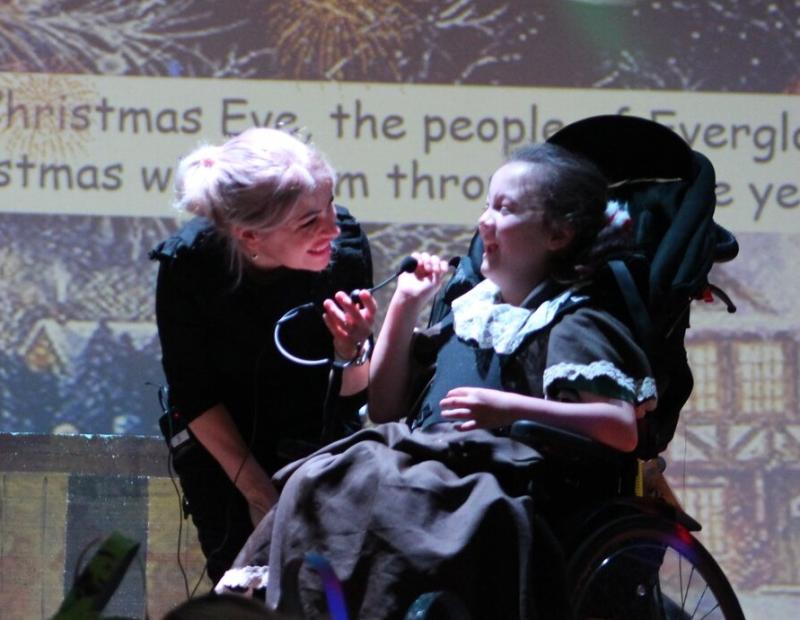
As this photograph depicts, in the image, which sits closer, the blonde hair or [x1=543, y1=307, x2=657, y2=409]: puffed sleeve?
[x1=543, y1=307, x2=657, y2=409]: puffed sleeve

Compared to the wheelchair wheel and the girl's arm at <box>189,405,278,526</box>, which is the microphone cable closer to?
the girl's arm at <box>189,405,278,526</box>

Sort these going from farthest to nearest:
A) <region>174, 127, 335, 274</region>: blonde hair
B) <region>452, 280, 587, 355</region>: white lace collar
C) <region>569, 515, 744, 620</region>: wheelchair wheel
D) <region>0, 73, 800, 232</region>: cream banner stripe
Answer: <region>0, 73, 800, 232</region>: cream banner stripe < <region>174, 127, 335, 274</region>: blonde hair < <region>452, 280, 587, 355</region>: white lace collar < <region>569, 515, 744, 620</region>: wheelchair wheel

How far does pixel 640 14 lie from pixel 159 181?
4.26ft

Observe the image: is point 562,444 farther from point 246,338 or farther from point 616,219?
point 246,338


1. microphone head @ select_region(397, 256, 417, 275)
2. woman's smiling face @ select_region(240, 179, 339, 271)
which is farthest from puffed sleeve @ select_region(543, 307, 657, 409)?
woman's smiling face @ select_region(240, 179, 339, 271)

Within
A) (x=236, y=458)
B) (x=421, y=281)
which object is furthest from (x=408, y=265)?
(x=236, y=458)

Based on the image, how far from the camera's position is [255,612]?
110 centimetres

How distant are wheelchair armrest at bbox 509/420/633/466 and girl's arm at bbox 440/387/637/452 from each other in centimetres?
2

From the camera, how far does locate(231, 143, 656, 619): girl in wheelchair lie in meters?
1.97

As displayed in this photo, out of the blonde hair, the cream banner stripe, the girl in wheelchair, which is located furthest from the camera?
the cream banner stripe

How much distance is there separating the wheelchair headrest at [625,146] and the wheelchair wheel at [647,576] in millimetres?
598

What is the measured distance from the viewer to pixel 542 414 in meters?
2.11

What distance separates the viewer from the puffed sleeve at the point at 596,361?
2.14 meters

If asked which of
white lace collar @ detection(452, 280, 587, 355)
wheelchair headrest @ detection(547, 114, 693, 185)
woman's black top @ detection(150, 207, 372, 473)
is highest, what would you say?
wheelchair headrest @ detection(547, 114, 693, 185)
